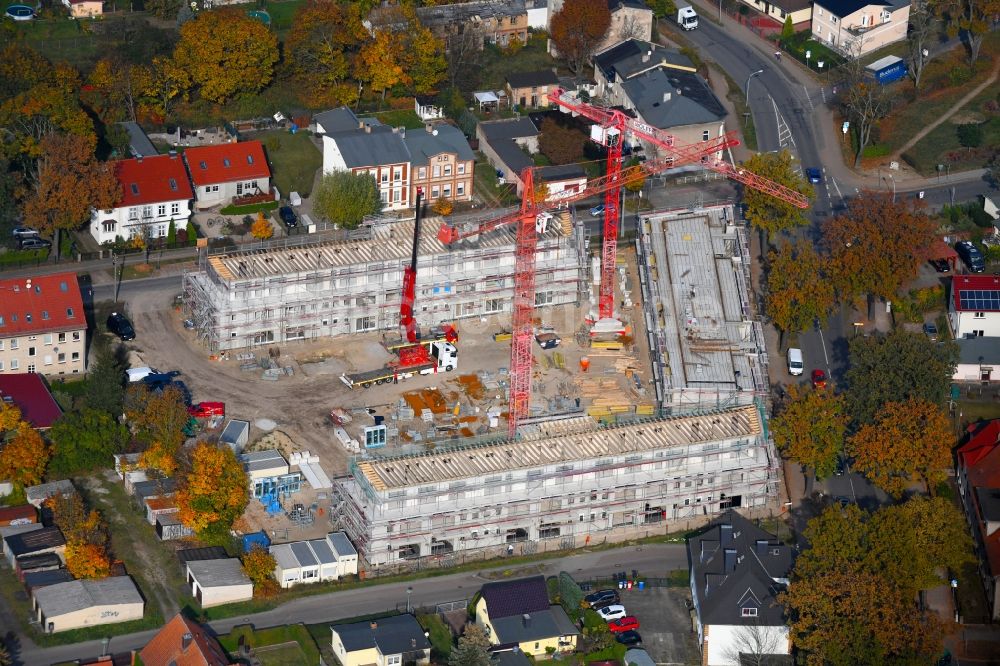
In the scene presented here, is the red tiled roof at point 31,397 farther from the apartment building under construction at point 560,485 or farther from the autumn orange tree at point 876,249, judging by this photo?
the autumn orange tree at point 876,249

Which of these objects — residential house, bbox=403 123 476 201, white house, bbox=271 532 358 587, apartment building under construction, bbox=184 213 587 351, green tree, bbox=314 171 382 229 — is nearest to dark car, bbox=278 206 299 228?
green tree, bbox=314 171 382 229

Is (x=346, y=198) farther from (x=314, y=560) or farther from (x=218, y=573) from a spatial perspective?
(x=218, y=573)

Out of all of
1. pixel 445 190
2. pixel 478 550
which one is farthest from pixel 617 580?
pixel 445 190

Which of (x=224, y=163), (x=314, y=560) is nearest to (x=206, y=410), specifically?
(x=314, y=560)

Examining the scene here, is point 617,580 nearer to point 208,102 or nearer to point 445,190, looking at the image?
point 445,190

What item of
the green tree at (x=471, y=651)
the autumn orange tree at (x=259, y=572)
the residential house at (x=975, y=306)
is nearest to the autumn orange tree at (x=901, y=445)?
the residential house at (x=975, y=306)
